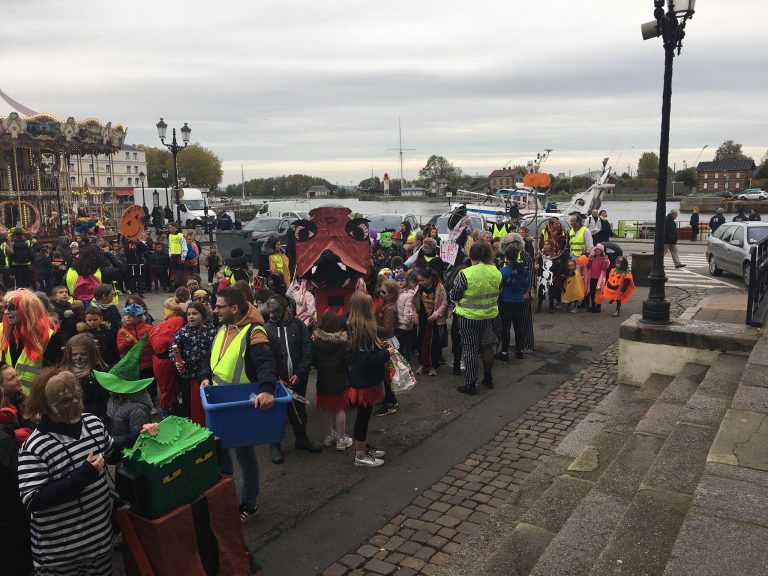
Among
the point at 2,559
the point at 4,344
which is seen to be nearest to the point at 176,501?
the point at 2,559

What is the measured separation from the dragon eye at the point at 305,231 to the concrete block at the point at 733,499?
566 centimetres

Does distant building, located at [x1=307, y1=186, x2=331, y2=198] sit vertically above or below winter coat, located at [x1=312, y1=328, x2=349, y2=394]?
above

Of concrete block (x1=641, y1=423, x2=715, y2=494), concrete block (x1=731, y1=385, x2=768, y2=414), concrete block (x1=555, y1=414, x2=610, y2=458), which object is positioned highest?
concrete block (x1=731, y1=385, x2=768, y2=414)

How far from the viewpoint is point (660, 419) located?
570cm

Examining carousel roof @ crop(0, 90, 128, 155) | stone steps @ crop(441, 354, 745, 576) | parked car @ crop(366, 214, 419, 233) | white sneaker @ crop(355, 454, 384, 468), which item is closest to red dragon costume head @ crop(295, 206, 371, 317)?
white sneaker @ crop(355, 454, 384, 468)

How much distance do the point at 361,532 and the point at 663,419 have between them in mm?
2961

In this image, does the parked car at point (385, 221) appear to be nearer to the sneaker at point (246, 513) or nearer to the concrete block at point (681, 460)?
the sneaker at point (246, 513)

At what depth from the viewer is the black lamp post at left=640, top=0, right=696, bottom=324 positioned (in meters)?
7.35

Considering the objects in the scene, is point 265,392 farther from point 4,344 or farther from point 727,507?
point 727,507

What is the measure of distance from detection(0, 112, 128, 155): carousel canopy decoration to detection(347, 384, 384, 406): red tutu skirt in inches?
826

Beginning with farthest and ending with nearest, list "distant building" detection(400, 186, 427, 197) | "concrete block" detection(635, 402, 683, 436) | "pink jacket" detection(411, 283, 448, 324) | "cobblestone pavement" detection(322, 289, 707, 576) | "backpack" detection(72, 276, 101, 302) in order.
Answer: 1. "distant building" detection(400, 186, 427, 197)
2. "backpack" detection(72, 276, 101, 302)
3. "pink jacket" detection(411, 283, 448, 324)
4. "concrete block" detection(635, 402, 683, 436)
5. "cobblestone pavement" detection(322, 289, 707, 576)

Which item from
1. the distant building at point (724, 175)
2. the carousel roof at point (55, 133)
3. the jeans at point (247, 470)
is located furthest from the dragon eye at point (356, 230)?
the distant building at point (724, 175)

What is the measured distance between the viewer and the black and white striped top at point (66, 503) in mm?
3348

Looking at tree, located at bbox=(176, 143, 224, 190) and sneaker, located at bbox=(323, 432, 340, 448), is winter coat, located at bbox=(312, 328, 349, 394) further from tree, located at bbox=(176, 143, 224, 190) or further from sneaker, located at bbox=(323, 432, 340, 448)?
tree, located at bbox=(176, 143, 224, 190)
